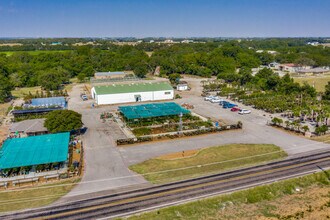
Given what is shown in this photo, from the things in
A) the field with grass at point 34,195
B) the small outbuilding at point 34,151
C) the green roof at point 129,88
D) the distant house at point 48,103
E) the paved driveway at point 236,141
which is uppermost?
the green roof at point 129,88

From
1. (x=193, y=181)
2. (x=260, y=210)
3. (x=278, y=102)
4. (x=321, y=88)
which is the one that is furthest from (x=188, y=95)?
(x=260, y=210)

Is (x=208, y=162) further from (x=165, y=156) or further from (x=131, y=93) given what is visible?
(x=131, y=93)

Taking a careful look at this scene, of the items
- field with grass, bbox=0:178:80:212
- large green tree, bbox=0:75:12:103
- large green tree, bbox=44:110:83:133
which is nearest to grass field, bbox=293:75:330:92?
large green tree, bbox=44:110:83:133

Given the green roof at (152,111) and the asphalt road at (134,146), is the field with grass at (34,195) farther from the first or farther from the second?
the green roof at (152,111)

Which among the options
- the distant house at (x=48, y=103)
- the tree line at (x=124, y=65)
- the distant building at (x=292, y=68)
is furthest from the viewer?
the distant building at (x=292, y=68)

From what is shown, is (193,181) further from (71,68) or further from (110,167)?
(71,68)

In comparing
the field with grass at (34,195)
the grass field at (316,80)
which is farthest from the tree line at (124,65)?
the field with grass at (34,195)
